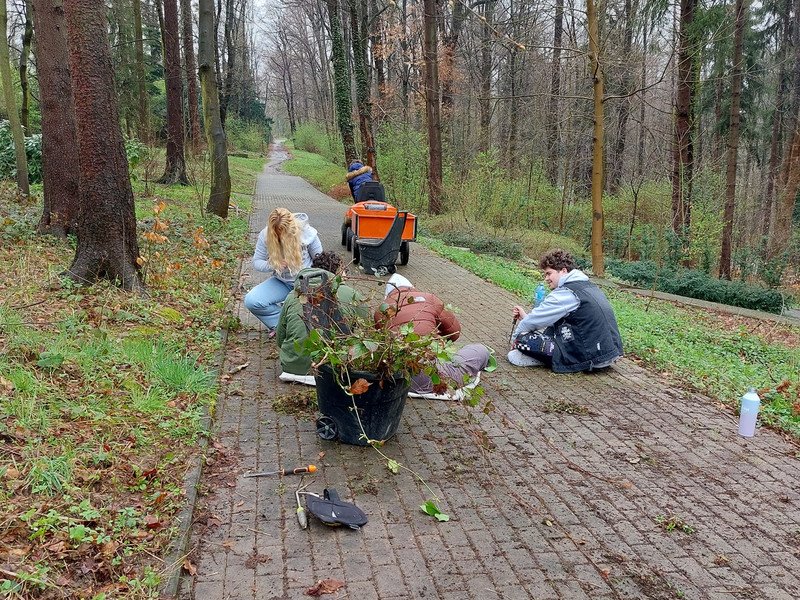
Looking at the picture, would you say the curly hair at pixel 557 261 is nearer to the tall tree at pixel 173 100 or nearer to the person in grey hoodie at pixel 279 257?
the person in grey hoodie at pixel 279 257

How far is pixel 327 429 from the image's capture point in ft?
13.9

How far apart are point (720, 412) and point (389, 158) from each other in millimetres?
17418

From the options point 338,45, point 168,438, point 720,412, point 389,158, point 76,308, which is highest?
point 338,45

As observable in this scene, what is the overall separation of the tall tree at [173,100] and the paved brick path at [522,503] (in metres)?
14.5

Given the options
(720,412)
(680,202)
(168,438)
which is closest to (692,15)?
(680,202)

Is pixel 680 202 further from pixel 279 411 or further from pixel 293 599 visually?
pixel 293 599

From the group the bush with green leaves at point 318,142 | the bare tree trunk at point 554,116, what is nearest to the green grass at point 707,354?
the bare tree trunk at point 554,116

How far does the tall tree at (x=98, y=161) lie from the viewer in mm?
6301

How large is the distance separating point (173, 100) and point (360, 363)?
55.4ft

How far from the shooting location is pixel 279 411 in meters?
4.78

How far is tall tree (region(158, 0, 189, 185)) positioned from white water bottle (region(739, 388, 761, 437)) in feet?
52.8

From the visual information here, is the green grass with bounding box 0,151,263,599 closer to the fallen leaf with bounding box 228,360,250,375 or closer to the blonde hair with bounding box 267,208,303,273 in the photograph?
the fallen leaf with bounding box 228,360,250,375

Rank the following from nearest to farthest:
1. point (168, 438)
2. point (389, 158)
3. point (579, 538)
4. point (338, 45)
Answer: point (579, 538), point (168, 438), point (338, 45), point (389, 158)

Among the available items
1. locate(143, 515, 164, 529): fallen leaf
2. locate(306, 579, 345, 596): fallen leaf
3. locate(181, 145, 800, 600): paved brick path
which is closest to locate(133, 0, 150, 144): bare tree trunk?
locate(181, 145, 800, 600): paved brick path
